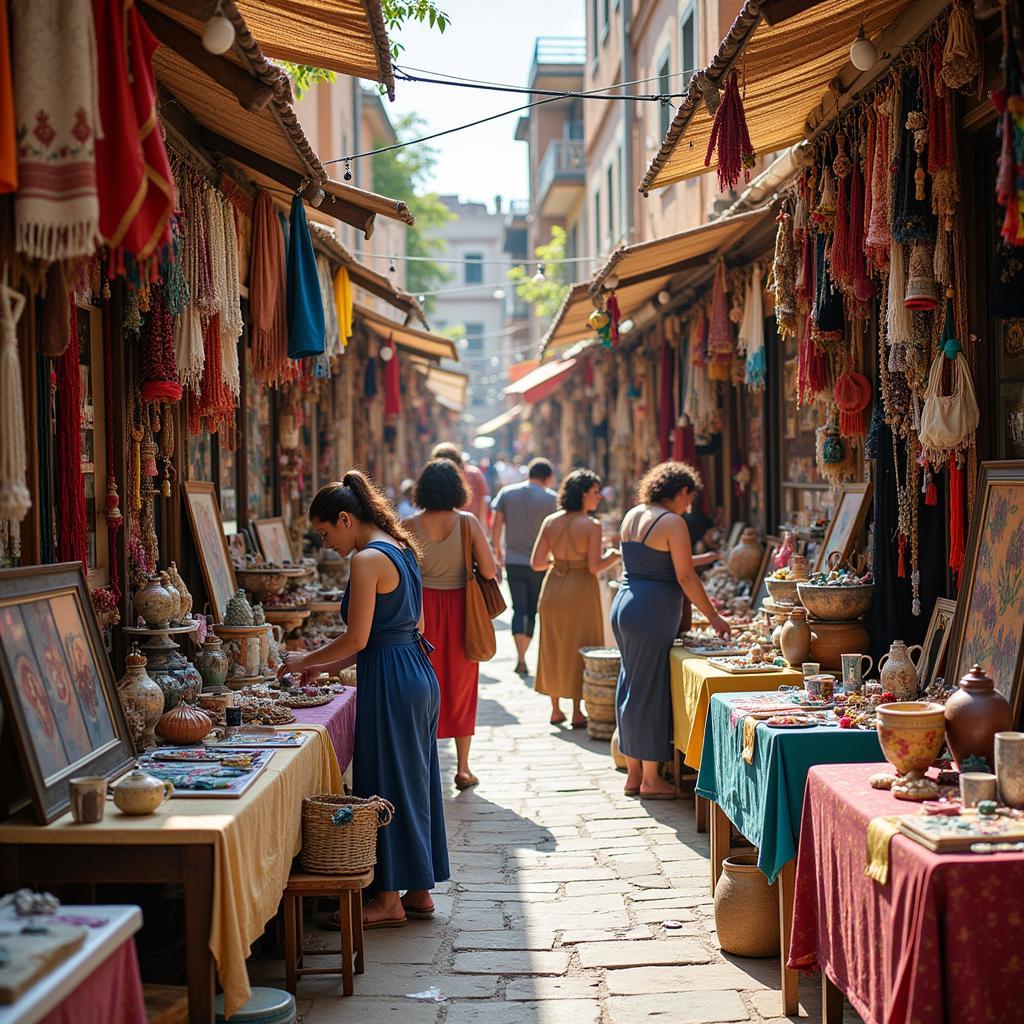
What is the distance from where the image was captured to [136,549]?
6.02 meters

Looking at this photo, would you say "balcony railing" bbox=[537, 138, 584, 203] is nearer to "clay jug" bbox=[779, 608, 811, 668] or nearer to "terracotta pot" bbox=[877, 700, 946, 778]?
"clay jug" bbox=[779, 608, 811, 668]

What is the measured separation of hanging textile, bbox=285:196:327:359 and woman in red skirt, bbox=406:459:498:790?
1132mm

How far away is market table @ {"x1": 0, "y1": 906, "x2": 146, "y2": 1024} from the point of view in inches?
105

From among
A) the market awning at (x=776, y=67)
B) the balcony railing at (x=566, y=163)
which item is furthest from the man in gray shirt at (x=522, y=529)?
the balcony railing at (x=566, y=163)

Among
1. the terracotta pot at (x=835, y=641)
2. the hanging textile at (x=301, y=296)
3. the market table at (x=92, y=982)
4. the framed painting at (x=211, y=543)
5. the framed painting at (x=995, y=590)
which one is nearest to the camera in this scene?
the market table at (x=92, y=982)

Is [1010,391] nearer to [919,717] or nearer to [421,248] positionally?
[919,717]

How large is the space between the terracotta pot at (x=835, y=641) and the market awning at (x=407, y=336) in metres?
7.91

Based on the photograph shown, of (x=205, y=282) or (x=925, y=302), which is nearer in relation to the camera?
(x=925, y=302)

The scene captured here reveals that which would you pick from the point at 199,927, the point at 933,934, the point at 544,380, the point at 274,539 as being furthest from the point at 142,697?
the point at 544,380

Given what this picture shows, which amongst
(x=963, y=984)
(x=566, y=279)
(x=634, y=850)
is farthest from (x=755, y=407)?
(x=566, y=279)

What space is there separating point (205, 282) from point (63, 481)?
169 cm

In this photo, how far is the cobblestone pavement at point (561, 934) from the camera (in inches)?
193

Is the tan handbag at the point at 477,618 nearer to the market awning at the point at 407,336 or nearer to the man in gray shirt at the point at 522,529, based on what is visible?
the man in gray shirt at the point at 522,529

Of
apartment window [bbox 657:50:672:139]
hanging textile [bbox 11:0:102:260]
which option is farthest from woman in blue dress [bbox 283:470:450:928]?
apartment window [bbox 657:50:672:139]
